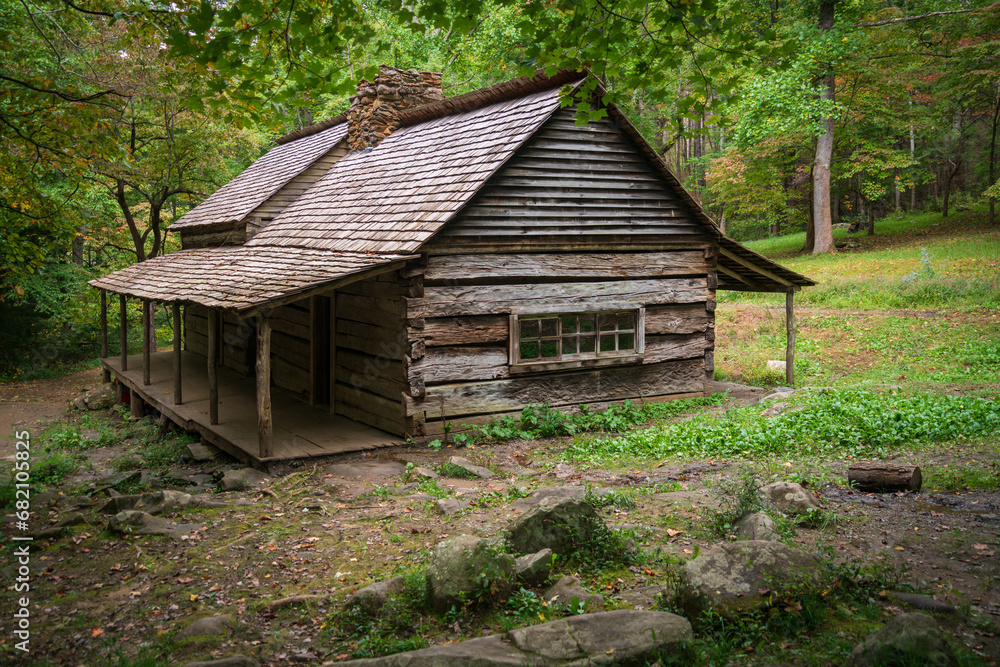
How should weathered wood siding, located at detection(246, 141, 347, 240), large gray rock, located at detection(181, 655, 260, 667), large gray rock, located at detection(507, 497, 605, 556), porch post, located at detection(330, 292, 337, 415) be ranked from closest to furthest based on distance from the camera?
1. large gray rock, located at detection(181, 655, 260, 667)
2. large gray rock, located at detection(507, 497, 605, 556)
3. porch post, located at detection(330, 292, 337, 415)
4. weathered wood siding, located at detection(246, 141, 347, 240)

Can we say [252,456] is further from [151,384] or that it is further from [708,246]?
[708,246]

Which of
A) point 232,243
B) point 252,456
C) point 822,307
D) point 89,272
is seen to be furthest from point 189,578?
point 89,272

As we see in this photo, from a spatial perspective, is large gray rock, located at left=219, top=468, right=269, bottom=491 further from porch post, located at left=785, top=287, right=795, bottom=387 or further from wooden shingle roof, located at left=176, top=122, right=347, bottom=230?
porch post, located at left=785, top=287, right=795, bottom=387

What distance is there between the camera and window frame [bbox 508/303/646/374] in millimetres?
10578

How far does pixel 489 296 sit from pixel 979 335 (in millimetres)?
11627

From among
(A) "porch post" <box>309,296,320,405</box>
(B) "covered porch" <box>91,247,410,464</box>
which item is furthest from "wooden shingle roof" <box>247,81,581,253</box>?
(A) "porch post" <box>309,296,320,405</box>

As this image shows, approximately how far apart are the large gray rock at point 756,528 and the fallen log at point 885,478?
1.98 metres

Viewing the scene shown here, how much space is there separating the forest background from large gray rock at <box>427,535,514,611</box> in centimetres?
411

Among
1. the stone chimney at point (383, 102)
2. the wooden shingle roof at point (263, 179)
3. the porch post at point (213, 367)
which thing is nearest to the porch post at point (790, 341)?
the stone chimney at point (383, 102)

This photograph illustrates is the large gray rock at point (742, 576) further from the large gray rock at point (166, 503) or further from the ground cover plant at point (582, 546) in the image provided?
the large gray rock at point (166, 503)

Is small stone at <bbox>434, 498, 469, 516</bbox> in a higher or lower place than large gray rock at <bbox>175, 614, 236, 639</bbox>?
lower

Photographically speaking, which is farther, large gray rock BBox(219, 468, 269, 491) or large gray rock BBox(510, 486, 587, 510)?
large gray rock BBox(219, 468, 269, 491)

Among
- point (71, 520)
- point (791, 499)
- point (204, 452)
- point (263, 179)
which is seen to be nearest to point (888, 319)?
point (791, 499)

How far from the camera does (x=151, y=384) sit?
14.8m
